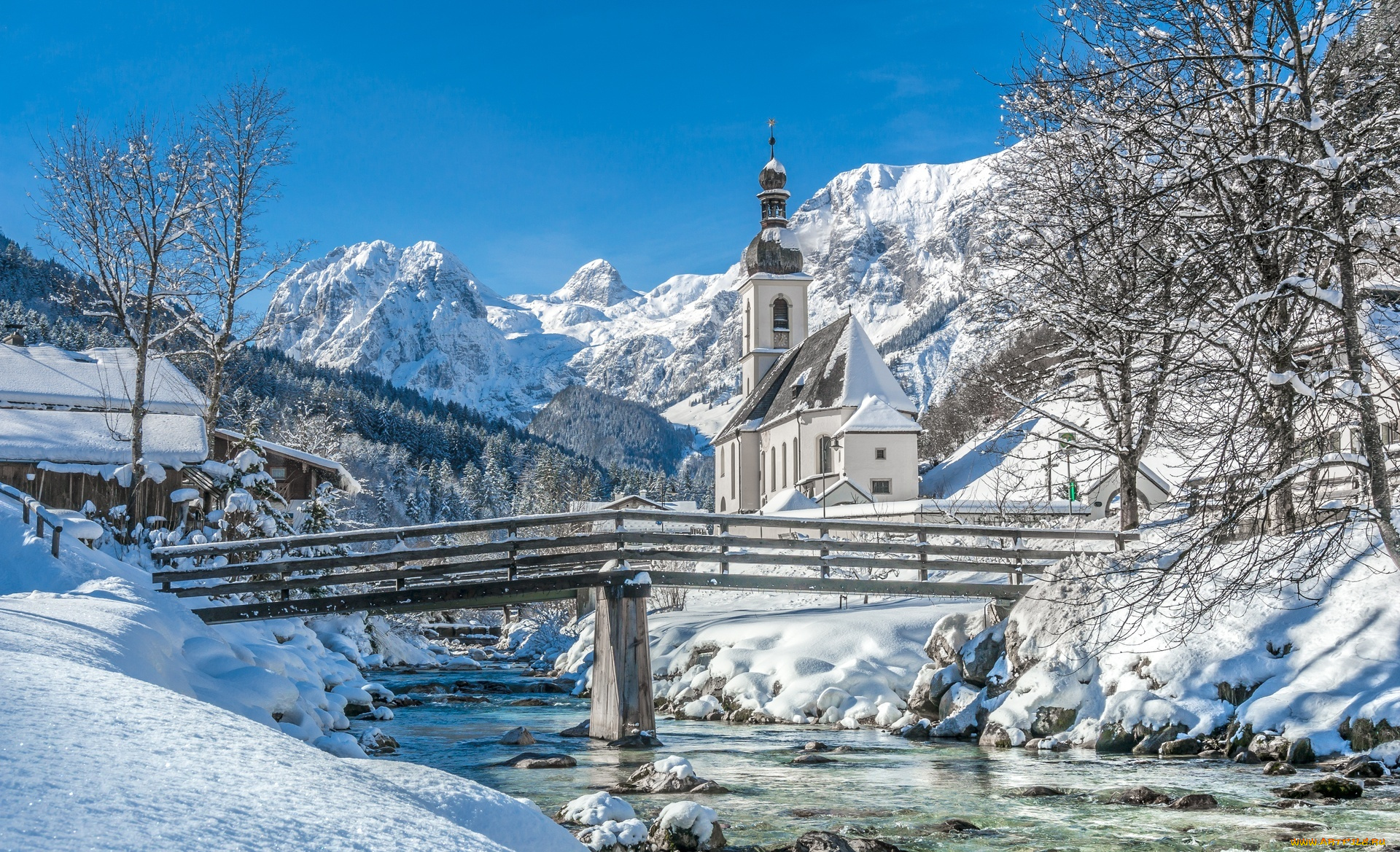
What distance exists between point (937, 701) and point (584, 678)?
12133mm

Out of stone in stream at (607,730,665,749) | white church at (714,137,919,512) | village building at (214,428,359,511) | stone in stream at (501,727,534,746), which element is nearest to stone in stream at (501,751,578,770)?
stone in stream at (607,730,665,749)

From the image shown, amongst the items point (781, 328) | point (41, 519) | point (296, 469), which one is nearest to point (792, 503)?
point (296, 469)

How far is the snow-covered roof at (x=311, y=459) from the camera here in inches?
1265

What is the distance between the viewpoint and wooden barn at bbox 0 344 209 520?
2825 cm

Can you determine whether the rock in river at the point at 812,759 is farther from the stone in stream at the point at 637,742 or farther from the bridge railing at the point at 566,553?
the bridge railing at the point at 566,553

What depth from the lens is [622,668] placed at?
1752 cm

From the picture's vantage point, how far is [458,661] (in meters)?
39.2

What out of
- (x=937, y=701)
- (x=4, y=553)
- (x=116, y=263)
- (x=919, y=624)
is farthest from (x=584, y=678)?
(x=4, y=553)

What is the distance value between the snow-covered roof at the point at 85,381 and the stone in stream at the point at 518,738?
19.1 m

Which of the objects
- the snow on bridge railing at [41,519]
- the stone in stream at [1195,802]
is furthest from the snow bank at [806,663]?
the snow on bridge railing at [41,519]

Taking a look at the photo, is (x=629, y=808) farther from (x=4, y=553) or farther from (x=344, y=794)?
(x=4, y=553)

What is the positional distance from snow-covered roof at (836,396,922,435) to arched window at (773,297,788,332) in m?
22.6

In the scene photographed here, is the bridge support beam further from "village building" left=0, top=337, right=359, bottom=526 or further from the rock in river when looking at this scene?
"village building" left=0, top=337, right=359, bottom=526

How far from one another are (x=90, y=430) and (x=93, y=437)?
2.04 feet
